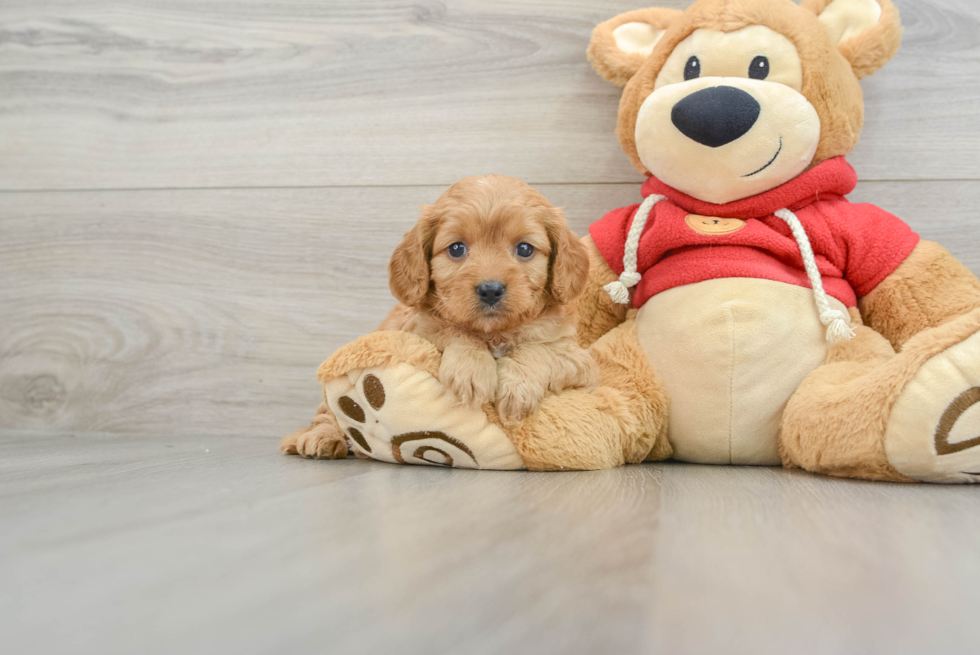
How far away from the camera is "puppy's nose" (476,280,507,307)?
110 centimetres

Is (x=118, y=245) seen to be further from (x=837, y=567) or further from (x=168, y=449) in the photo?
(x=837, y=567)

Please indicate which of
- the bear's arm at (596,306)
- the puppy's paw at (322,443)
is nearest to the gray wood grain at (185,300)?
the puppy's paw at (322,443)

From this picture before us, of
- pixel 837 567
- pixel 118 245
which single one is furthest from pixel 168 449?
pixel 837 567

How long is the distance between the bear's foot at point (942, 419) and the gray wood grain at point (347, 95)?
2.55 ft

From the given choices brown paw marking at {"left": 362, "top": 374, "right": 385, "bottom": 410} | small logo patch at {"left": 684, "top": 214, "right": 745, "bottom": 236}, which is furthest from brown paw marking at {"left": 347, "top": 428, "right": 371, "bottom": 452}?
small logo patch at {"left": 684, "top": 214, "right": 745, "bottom": 236}

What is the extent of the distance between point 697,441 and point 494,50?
1.06 m

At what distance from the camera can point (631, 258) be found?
1358 millimetres

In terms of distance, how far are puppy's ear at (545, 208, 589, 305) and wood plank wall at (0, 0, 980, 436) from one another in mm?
470

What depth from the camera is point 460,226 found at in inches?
45.4

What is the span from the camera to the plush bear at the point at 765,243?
1206mm

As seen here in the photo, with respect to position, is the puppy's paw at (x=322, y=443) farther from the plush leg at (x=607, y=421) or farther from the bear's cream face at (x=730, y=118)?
the bear's cream face at (x=730, y=118)

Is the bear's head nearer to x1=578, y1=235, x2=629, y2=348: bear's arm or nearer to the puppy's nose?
x1=578, y1=235, x2=629, y2=348: bear's arm

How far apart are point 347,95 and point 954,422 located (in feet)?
4.86

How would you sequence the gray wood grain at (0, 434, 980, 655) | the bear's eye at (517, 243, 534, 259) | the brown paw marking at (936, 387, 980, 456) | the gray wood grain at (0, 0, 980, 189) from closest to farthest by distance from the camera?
the gray wood grain at (0, 434, 980, 655), the brown paw marking at (936, 387, 980, 456), the bear's eye at (517, 243, 534, 259), the gray wood grain at (0, 0, 980, 189)
